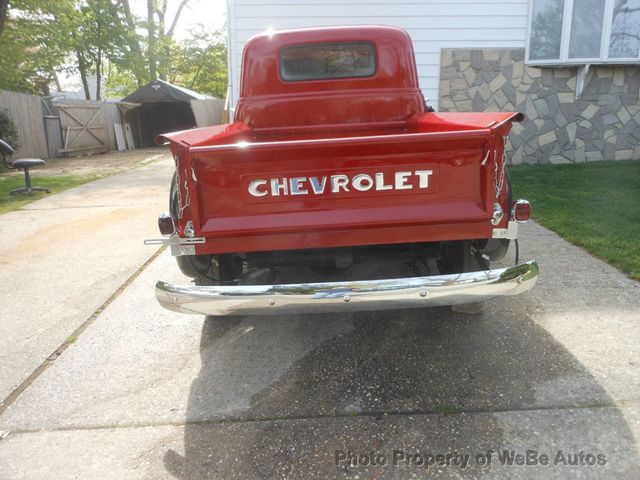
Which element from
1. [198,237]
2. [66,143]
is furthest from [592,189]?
[66,143]

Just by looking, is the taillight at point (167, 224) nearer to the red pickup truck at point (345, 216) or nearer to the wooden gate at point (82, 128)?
the red pickup truck at point (345, 216)

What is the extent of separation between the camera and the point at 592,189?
7719mm

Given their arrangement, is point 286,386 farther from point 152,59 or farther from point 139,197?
point 152,59

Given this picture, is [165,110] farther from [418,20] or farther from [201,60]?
[418,20]

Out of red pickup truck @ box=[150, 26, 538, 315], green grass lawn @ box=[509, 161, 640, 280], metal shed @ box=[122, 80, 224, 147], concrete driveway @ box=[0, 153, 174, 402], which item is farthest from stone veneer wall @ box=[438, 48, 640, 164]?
metal shed @ box=[122, 80, 224, 147]

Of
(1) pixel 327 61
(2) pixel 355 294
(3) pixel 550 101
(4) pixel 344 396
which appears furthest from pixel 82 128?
(2) pixel 355 294

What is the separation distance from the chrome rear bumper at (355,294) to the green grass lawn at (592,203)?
2367 millimetres

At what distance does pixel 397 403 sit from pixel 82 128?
59.4 ft

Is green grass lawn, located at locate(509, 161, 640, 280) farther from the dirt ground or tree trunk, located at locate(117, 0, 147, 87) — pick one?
tree trunk, located at locate(117, 0, 147, 87)

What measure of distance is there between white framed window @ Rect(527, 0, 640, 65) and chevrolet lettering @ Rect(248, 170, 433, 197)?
830cm

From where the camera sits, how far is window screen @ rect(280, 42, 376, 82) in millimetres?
4371

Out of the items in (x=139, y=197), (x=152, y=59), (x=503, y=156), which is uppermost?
(x=152, y=59)

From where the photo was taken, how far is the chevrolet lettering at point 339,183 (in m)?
2.64

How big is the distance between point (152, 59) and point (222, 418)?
95.9ft
